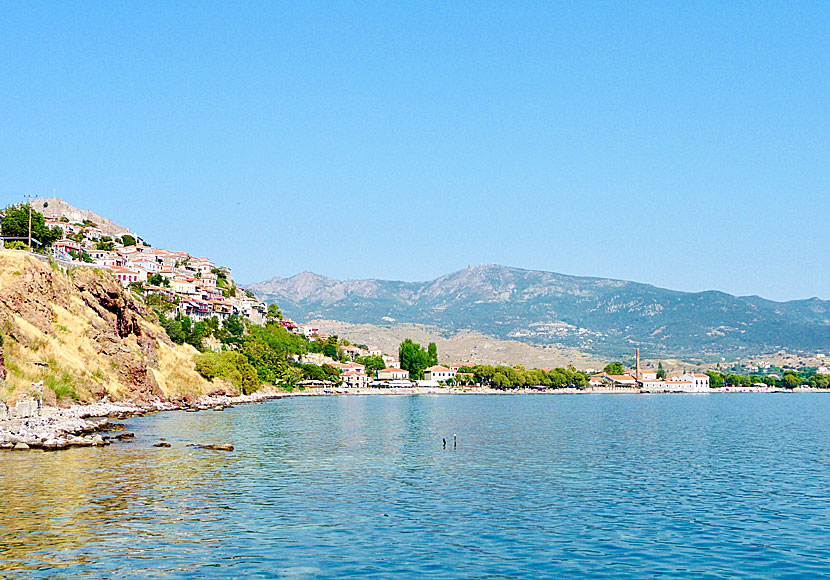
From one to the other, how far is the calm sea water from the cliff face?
16.7 m

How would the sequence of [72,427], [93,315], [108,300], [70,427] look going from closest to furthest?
[70,427], [72,427], [93,315], [108,300]

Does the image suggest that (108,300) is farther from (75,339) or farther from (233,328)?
(233,328)

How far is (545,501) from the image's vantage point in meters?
37.1

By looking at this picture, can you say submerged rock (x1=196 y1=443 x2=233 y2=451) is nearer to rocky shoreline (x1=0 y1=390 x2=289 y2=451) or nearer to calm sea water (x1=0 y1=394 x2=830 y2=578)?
calm sea water (x1=0 y1=394 x2=830 y2=578)

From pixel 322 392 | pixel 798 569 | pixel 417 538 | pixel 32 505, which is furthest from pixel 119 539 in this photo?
pixel 322 392

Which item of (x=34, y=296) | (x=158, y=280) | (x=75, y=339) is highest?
(x=158, y=280)

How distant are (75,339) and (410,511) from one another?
60.6 m

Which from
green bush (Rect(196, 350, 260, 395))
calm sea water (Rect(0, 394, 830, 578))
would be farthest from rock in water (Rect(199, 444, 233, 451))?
green bush (Rect(196, 350, 260, 395))

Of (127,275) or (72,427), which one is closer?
(72,427)

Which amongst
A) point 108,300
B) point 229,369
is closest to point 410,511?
point 108,300

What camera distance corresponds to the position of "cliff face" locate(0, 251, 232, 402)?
72.7m

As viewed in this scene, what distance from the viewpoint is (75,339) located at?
83.5 metres

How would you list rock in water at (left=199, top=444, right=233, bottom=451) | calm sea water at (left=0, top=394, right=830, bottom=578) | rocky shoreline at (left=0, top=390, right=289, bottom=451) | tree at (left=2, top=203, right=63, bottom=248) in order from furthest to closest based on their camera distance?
tree at (left=2, top=203, right=63, bottom=248) < rock in water at (left=199, top=444, right=233, bottom=451) < rocky shoreline at (left=0, top=390, right=289, bottom=451) < calm sea water at (left=0, top=394, right=830, bottom=578)

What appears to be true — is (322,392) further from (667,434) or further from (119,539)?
(119,539)
